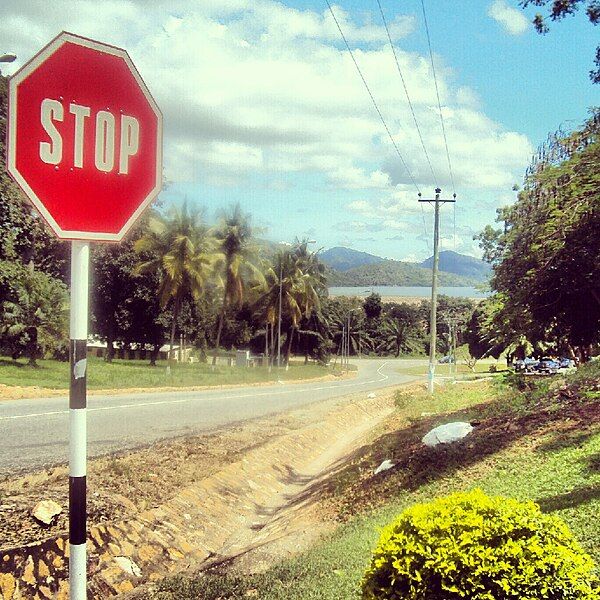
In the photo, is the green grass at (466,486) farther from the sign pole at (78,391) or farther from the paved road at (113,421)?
the paved road at (113,421)

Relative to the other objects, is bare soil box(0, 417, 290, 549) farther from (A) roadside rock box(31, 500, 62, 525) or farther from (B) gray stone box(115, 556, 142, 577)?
(B) gray stone box(115, 556, 142, 577)

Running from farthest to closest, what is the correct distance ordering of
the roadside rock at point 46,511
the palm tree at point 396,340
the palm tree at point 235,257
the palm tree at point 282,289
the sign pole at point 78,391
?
1. the palm tree at point 396,340
2. the palm tree at point 282,289
3. the palm tree at point 235,257
4. the roadside rock at point 46,511
5. the sign pole at point 78,391

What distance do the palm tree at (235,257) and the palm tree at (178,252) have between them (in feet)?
6.63

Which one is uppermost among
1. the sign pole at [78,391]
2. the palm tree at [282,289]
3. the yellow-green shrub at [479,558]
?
the palm tree at [282,289]

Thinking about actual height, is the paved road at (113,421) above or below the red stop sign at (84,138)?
below

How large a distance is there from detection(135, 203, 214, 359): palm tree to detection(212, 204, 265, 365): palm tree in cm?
202

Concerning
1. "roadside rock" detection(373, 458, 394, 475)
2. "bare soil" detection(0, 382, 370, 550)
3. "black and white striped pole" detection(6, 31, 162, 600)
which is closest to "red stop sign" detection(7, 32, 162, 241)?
"black and white striped pole" detection(6, 31, 162, 600)

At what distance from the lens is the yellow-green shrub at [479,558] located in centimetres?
321

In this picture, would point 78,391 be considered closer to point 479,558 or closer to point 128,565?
point 479,558

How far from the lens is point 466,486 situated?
7.75 m

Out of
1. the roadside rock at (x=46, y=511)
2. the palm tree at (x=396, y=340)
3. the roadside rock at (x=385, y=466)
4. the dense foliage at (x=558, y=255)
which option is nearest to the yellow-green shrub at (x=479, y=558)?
the roadside rock at (x=46, y=511)

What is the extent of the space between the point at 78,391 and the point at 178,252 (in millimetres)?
38080

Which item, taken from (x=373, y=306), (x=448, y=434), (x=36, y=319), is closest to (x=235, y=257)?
(x=36, y=319)

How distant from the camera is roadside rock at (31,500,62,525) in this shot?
6.26m
